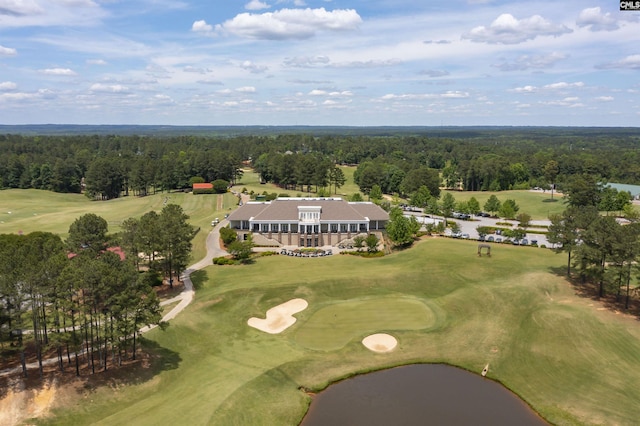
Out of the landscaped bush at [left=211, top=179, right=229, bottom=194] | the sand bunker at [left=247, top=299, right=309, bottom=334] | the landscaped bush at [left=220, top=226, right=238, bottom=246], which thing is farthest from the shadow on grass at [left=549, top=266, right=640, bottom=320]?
the landscaped bush at [left=211, top=179, right=229, bottom=194]

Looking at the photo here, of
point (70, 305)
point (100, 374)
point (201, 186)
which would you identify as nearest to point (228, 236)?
point (100, 374)

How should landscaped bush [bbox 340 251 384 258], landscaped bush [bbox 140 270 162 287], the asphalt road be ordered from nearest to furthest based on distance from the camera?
1. landscaped bush [bbox 140 270 162 287]
2. landscaped bush [bbox 340 251 384 258]
3. the asphalt road

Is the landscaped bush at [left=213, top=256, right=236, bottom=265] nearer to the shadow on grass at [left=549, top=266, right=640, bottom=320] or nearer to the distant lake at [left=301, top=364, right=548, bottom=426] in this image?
the distant lake at [left=301, top=364, right=548, bottom=426]

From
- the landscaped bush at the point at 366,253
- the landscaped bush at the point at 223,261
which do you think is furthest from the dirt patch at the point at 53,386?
the landscaped bush at the point at 366,253

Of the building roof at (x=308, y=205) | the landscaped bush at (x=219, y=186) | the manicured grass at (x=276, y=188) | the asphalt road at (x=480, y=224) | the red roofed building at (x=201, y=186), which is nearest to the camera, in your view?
the building roof at (x=308, y=205)

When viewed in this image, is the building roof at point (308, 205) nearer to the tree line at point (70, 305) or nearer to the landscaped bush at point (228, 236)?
the landscaped bush at point (228, 236)

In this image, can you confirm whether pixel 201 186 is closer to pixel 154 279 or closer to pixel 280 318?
pixel 154 279
